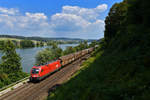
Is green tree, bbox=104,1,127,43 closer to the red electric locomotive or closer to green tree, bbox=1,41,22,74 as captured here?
the red electric locomotive

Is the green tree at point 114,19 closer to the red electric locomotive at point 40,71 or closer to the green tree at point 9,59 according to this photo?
the red electric locomotive at point 40,71

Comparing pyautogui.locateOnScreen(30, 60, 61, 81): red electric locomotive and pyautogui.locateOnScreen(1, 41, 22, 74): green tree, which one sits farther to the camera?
pyautogui.locateOnScreen(1, 41, 22, 74): green tree

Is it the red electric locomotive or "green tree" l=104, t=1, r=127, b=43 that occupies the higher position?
"green tree" l=104, t=1, r=127, b=43

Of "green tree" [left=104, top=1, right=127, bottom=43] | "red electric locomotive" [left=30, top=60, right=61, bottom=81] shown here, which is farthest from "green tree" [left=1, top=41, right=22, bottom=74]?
"green tree" [left=104, top=1, right=127, bottom=43]

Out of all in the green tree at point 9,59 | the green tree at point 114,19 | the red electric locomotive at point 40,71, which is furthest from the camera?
the green tree at point 9,59

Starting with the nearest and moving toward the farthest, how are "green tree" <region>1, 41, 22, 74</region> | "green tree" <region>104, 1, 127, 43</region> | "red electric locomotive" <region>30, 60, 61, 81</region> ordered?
1. "red electric locomotive" <region>30, 60, 61, 81</region>
2. "green tree" <region>104, 1, 127, 43</region>
3. "green tree" <region>1, 41, 22, 74</region>

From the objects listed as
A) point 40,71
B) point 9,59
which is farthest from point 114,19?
point 9,59

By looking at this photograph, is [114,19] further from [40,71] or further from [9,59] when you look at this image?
[9,59]

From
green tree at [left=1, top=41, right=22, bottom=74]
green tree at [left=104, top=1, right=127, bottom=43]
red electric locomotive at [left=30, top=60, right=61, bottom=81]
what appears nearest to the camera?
red electric locomotive at [left=30, top=60, right=61, bottom=81]

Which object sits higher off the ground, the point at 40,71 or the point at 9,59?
the point at 40,71

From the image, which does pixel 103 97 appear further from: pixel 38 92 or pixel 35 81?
pixel 35 81

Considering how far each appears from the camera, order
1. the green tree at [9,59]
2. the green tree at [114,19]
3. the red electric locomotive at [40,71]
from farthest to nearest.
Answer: the green tree at [9,59] → the green tree at [114,19] → the red electric locomotive at [40,71]

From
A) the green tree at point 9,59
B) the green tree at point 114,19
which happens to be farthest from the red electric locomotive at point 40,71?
the green tree at point 114,19

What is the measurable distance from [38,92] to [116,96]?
13.5 m
